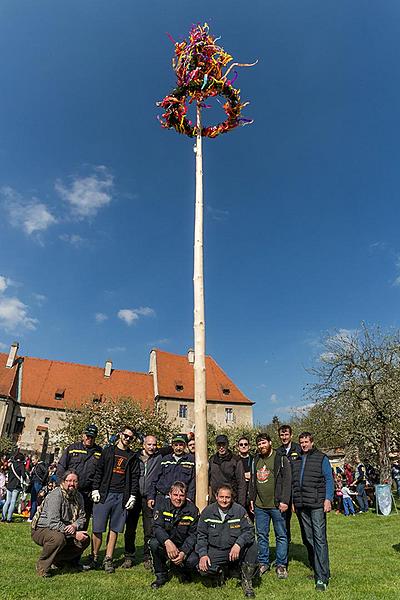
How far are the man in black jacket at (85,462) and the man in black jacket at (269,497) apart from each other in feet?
9.45

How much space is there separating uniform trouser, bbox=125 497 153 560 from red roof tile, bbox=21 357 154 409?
3802cm

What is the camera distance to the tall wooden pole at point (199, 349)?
6.58m

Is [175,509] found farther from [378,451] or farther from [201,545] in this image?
[378,451]

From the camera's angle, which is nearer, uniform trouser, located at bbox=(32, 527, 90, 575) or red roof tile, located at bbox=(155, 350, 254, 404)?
uniform trouser, located at bbox=(32, 527, 90, 575)

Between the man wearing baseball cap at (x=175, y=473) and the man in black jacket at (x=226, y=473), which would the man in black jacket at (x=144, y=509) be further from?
the man in black jacket at (x=226, y=473)

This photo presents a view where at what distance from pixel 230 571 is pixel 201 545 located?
61 centimetres

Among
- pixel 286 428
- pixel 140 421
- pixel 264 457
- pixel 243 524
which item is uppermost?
pixel 140 421

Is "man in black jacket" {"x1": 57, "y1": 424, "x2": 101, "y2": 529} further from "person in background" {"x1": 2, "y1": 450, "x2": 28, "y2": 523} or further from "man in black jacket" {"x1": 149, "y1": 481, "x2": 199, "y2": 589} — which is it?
"person in background" {"x1": 2, "y1": 450, "x2": 28, "y2": 523}

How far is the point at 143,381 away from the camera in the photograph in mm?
50031

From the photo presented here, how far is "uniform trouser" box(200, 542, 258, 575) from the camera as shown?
545 centimetres

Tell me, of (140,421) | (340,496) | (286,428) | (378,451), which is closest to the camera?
(286,428)

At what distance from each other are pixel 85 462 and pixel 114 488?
2.49 feet

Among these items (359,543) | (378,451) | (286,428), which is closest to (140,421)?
(378,451)

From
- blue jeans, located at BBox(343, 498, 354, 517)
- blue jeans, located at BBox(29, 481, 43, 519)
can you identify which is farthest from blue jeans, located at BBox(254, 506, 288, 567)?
blue jeans, located at BBox(343, 498, 354, 517)
